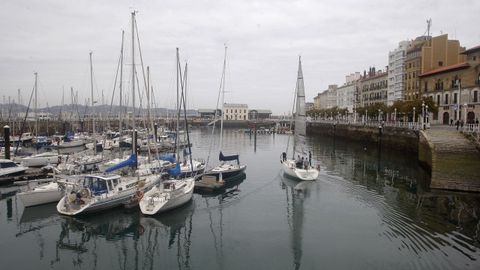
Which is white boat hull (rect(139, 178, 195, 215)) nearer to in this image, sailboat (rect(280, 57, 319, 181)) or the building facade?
sailboat (rect(280, 57, 319, 181))

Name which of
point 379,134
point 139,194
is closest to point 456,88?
point 379,134

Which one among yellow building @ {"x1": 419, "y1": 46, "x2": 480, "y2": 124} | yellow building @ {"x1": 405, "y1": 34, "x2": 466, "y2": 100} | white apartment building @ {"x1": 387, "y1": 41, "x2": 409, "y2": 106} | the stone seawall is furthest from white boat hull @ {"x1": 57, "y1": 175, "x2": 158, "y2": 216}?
white apartment building @ {"x1": 387, "y1": 41, "x2": 409, "y2": 106}

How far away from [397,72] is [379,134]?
3713cm

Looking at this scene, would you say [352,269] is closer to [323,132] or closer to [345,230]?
[345,230]

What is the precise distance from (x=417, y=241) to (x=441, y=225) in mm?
3764

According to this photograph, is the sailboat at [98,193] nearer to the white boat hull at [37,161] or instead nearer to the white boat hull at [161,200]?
the white boat hull at [161,200]

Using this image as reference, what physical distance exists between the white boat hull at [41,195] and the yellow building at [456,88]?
59.9 metres

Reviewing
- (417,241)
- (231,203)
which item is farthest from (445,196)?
(231,203)

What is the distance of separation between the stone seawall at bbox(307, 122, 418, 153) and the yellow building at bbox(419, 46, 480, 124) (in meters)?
10.2

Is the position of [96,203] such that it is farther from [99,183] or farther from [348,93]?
[348,93]

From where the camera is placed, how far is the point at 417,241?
21.2 m

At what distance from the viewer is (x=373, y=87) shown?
122 m

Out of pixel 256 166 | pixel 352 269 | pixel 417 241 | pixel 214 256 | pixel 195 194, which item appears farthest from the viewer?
pixel 256 166

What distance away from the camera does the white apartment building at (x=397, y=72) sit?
99831 millimetres
